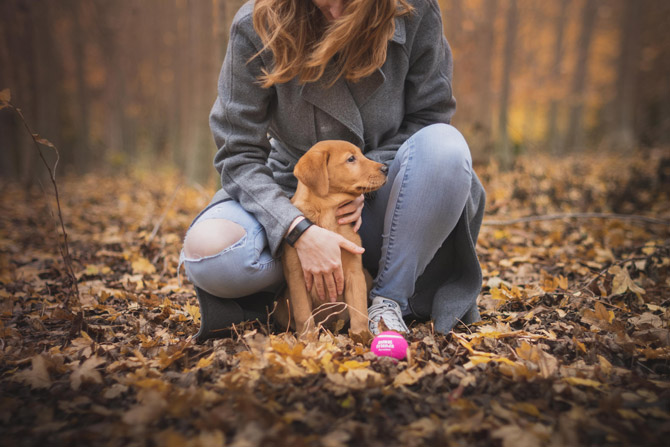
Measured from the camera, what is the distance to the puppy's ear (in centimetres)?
271

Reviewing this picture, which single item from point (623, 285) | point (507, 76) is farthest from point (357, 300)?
point (507, 76)

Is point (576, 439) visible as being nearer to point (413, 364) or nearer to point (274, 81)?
point (413, 364)

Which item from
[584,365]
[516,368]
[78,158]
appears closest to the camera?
[516,368]

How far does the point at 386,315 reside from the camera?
2.63 m

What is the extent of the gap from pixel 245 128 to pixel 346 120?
0.64 meters

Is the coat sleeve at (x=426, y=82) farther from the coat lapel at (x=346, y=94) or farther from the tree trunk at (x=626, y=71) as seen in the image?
the tree trunk at (x=626, y=71)

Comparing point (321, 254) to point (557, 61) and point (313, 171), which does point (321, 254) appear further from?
point (557, 61)

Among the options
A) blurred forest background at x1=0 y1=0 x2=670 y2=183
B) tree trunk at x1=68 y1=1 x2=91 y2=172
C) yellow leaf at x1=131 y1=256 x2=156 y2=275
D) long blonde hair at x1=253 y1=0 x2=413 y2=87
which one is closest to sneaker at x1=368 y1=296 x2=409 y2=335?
long blonde hair at x1=253 y1=0 x2=413 y2=87

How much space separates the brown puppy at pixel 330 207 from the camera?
8.64 ft

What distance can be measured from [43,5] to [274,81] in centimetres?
1379

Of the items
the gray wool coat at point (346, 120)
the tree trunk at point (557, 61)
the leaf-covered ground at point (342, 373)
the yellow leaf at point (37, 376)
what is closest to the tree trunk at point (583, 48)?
the tree trunk at point (557, 61)

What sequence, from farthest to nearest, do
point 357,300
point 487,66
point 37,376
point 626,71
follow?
point 626,71 < point 487,66 < point 357,300 < point 37,376

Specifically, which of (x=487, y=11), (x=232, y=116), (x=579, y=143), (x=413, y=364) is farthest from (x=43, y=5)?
(x=579, y=143)

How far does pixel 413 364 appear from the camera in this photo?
216 centimetres
